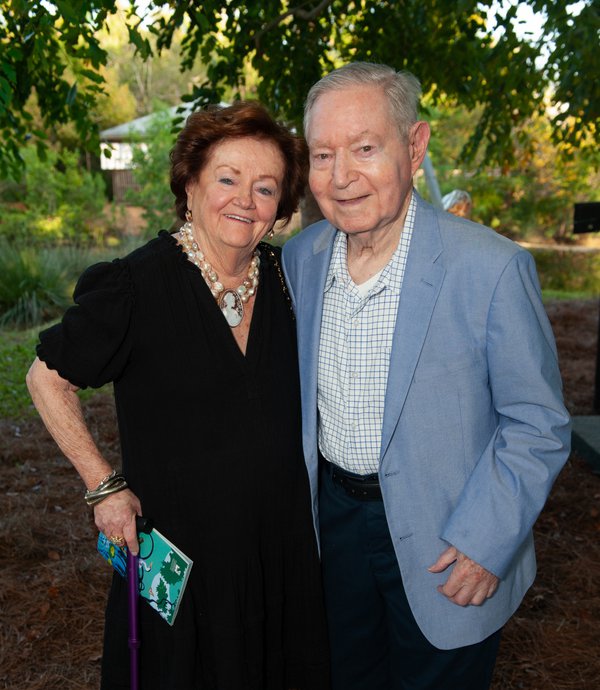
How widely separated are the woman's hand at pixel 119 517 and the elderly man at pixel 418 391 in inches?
22.0

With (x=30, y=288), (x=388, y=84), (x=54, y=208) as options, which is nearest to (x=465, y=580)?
(x=388, y=84)

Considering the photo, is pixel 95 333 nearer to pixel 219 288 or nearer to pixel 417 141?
pixel 219 288

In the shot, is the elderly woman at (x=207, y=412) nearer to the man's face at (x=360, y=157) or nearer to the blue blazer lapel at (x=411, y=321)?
the man's face at (x=360, y=157)

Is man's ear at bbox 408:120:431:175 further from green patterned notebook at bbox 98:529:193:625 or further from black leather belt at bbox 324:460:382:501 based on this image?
green patterned notebook at bbox 98:529:193:625

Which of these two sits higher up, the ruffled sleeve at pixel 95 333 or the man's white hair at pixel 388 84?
the man's white hair at pixel 388 84

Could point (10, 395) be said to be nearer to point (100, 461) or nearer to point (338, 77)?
point (100, 461)

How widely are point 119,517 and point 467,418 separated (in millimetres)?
1053

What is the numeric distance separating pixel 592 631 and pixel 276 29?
441cm

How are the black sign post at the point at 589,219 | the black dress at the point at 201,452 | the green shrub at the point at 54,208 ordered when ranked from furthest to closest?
the green shrub at the point at 54,208 < the black sign post at the point at 589,219 < the black dress at the point at 201,452

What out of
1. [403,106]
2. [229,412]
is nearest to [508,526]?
[229,412]

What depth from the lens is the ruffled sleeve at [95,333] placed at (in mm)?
1992

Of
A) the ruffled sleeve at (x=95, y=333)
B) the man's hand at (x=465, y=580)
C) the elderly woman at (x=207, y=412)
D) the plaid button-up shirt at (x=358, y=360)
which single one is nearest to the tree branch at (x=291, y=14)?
the elderly woman at (x=207, y=412)

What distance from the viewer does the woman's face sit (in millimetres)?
2188

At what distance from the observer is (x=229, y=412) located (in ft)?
6.93
